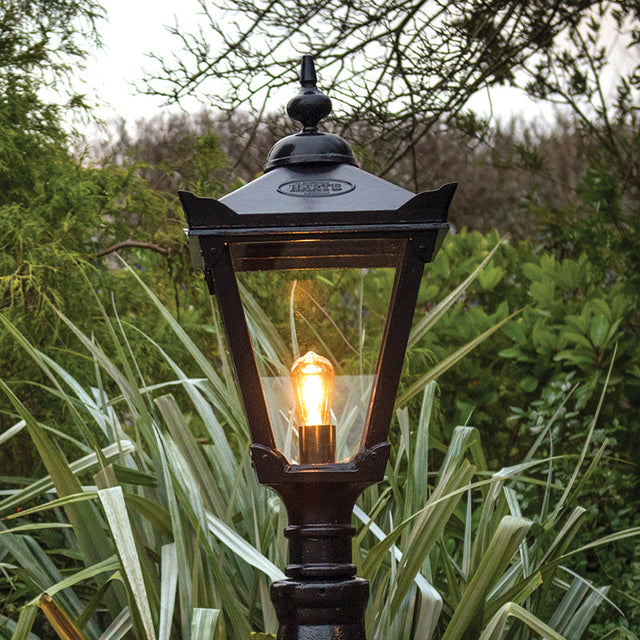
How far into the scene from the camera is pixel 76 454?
10.5ft

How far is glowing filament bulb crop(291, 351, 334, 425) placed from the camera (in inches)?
67.1

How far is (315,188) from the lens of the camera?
5.48 feet

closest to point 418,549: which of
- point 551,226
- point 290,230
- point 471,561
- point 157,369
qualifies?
point 471,561

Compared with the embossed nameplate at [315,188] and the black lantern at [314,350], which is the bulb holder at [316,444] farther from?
the embossed nameplate at [315,188]

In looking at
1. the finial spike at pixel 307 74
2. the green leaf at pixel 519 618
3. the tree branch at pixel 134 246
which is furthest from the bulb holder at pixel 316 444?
the tree branch at pixel 134 246

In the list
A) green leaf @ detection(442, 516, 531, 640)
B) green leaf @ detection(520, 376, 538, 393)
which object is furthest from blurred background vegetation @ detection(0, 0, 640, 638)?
green leaf @ detection(442, 516, 531, 640)

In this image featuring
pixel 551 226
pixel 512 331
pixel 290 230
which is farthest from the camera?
pixel 551 226

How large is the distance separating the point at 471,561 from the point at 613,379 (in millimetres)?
1610

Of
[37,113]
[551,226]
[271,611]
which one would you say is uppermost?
[37,113]

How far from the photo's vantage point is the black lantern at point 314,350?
1624 millimetres

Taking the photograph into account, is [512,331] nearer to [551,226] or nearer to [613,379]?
[613,379]

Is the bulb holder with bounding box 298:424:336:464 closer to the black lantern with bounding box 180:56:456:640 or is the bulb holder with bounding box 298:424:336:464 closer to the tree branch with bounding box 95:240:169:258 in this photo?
the black lantern with bounding box 180:56:456:640

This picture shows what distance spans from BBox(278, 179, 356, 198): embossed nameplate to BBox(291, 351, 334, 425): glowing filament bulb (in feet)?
0.96

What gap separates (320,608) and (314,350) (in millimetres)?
464
